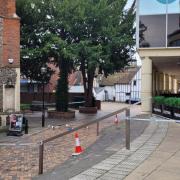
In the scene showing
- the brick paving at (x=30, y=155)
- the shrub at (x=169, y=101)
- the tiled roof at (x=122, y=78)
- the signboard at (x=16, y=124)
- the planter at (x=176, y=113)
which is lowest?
the brick paving at (x=30, y=155)

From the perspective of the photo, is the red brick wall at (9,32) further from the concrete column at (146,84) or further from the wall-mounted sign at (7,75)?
the concrete column at (146,84)

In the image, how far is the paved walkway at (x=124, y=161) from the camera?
9.54 m

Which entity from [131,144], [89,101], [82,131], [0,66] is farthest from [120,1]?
[131,144]

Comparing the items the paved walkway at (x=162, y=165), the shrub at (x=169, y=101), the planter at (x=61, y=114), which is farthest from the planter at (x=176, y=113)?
the planter at (x=61, y=114)

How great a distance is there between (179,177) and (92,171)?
1885mm

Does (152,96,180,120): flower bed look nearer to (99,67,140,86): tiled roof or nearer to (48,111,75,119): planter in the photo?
(48,111,75,119): planter

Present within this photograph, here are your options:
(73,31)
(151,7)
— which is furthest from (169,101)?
(73,31)

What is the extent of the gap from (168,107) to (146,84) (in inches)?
164

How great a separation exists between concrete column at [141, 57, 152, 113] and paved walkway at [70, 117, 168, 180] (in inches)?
399

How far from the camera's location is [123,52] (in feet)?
99.0

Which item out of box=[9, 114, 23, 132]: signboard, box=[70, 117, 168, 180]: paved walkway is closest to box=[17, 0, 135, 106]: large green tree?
box=[9, 114, 23, 132]: signboard

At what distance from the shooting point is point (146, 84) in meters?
25.5

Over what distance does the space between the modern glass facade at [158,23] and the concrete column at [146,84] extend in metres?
0.99

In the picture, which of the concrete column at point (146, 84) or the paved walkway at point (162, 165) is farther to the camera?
the concrete column at point (146, 84)
